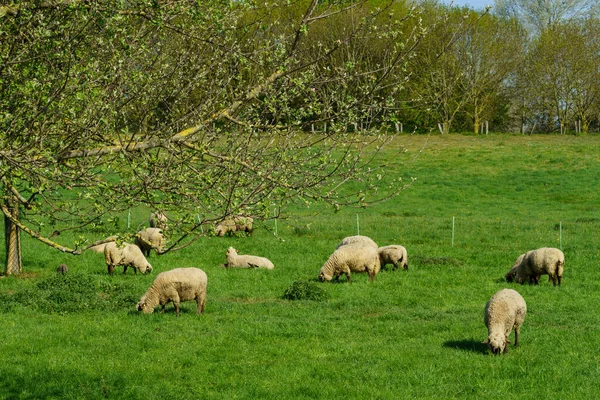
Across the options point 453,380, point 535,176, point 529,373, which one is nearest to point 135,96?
point 453,380

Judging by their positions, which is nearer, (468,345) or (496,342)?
(496,342)

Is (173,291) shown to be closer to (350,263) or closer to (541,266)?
(350,263)

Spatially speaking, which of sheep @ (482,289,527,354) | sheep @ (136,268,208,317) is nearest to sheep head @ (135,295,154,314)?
sheep @ (136,268,208,317)

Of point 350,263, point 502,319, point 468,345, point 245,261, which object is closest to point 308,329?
point 468,345

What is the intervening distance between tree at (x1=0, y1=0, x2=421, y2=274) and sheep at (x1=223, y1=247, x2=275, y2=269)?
60.4 feet

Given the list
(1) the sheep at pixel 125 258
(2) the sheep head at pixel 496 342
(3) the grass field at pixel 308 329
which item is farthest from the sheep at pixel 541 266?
(1) the sheep at pixel 125 258

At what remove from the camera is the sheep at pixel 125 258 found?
28.5 m

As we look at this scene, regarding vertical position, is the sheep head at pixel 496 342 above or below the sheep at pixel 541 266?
below

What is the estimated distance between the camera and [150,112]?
1223 cm

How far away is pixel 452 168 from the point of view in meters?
66.0

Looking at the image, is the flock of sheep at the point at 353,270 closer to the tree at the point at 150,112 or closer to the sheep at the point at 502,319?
the sheep at the point at 502,319

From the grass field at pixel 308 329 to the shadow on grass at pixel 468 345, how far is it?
50 millimetres

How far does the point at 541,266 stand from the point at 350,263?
20.2ft

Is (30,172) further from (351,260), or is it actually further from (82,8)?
(351,260)
